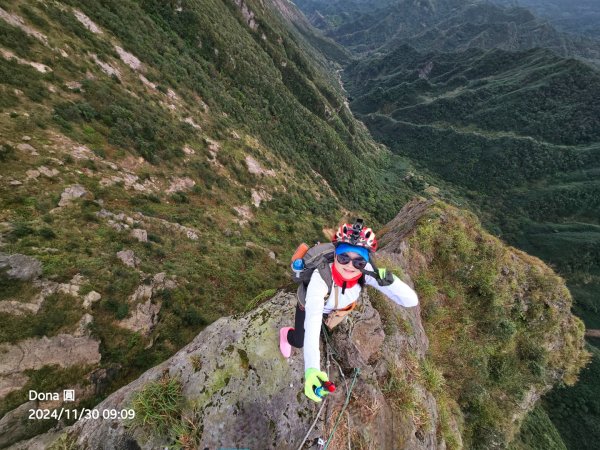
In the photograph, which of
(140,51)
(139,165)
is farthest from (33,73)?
(140,51)

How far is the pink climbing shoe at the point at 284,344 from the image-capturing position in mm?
6312

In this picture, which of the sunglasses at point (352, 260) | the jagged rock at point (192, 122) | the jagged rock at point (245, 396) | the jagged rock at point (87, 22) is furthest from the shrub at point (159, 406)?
the jagged rock at point (87, 22)

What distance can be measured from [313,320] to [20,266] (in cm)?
1574

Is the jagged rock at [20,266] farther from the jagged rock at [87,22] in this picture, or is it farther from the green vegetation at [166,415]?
the jagged rock at [87,22]

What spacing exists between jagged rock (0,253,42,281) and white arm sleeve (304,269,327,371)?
15.3 m

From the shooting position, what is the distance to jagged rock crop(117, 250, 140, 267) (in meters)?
17.4

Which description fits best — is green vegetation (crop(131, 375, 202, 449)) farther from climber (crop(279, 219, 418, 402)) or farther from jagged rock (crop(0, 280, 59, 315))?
jagged rock (crop(0, 280, 59, 315))

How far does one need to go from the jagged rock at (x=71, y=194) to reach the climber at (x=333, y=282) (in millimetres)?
20934

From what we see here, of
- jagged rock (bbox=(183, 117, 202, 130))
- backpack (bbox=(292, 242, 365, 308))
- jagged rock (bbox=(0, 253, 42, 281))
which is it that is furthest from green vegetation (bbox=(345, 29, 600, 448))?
jagged rock (bbox=(0, 253, 42, 281))

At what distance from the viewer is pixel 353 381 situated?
6031 mm

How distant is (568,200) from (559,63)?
11857cm

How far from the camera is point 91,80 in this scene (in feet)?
103

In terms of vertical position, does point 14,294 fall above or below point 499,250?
below

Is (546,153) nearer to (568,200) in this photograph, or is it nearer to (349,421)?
(568,200)
